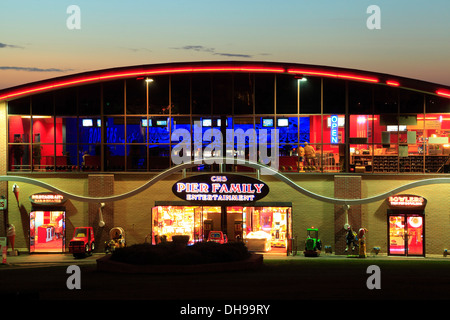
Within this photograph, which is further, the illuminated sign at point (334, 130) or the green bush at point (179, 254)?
the illuminated sign at point (334, 130)

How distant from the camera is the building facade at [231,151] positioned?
3147 cm

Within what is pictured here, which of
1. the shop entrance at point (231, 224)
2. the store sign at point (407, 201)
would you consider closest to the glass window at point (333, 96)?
the store sign at point (407, 201)

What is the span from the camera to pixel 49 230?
33188mm

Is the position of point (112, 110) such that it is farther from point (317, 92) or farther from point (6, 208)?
point (317, 92)

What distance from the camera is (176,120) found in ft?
108

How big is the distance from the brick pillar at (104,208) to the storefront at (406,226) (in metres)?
14.3

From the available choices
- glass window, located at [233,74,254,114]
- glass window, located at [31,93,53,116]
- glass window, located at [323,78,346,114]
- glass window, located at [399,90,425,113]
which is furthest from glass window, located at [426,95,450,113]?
glass window, located at [31,93,53,116]

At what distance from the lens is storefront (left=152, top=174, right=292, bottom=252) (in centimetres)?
3122

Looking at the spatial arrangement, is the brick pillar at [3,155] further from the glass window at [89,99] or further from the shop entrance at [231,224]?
the shop entrance at [231,224]

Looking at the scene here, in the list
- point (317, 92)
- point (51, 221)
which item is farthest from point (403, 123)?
point (51, 221)

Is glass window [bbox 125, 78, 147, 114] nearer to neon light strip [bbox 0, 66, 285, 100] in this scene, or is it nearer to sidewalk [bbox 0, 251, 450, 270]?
neon light strip [bbox 0, 66, 285, 100]

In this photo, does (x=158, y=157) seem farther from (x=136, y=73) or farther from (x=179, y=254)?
(x=179, y=254)

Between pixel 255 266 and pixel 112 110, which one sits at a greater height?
pixel 112 110

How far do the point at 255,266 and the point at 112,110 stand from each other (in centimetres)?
1403
